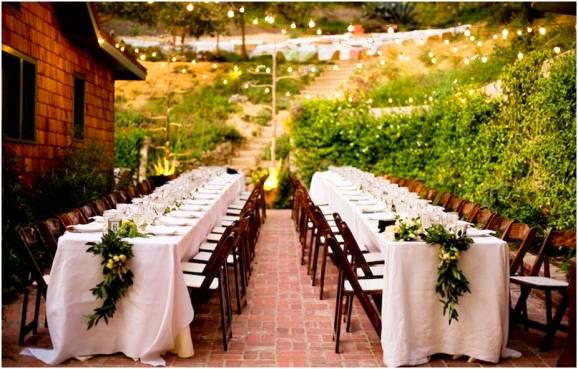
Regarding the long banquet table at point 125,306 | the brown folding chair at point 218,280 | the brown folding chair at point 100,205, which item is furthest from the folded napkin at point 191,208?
the long banquet table at point 125,306

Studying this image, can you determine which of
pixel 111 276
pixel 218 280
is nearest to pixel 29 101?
pixel 218 280

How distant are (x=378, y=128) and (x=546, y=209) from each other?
7.39 metres

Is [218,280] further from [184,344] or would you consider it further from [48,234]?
[48,234]

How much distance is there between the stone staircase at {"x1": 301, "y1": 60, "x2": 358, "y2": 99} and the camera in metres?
22.0

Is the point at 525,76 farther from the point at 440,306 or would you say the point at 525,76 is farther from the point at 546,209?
the point at 440,306

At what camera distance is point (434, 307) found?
471cm

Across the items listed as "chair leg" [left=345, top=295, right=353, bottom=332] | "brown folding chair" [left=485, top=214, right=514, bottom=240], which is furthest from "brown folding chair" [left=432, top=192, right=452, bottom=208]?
"chair leg" [left=345, top=295, right=353, bottom=332]

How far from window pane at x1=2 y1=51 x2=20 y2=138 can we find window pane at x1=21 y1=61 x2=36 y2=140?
1.20 feet

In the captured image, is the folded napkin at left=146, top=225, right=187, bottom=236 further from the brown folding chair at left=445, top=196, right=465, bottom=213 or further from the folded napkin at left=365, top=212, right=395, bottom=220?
the brown folding chair at left=445, top=196, right=465, bottom=213

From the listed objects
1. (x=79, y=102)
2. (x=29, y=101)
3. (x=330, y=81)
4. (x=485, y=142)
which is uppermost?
(x=330, y=81)

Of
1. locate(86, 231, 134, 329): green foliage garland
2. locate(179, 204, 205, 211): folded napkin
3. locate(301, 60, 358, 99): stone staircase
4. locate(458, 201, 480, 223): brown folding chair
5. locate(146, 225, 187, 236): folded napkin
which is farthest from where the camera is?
locate(301, 60, 358, 99): stone staircase

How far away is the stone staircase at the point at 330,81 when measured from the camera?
2204 centimetres

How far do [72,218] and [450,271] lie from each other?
3528mm

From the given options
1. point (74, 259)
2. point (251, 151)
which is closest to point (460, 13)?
point (251, 151)
